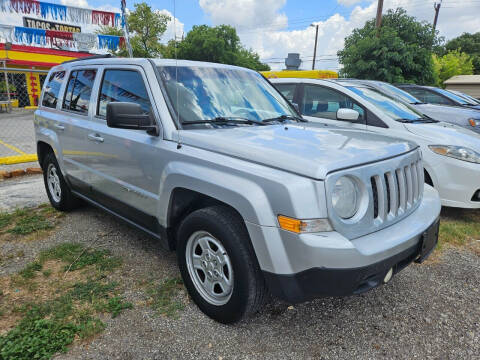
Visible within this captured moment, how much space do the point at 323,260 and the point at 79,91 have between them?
128 inches

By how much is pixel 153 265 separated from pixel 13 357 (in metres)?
1.34

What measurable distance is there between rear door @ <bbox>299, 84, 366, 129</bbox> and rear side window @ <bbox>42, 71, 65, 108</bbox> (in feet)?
11.2

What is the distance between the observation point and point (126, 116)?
2.59 meters

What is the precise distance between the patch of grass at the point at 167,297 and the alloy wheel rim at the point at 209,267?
252 millimetres

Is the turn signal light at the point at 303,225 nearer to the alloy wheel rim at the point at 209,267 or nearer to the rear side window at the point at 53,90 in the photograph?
the alloy wheel rim at the point at 209,267

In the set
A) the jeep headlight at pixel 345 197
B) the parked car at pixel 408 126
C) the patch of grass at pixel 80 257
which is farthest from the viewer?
the parked car at pixel 408 126

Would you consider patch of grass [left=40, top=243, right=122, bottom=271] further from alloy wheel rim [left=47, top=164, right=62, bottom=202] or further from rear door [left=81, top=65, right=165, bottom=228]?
alloy wheel rim [left=47, top=164, right=62, bottom=202]

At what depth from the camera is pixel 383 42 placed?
15.5m

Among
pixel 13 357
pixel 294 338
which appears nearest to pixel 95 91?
pixel 13 357

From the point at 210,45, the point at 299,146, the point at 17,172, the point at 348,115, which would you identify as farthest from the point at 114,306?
the point at 210,45

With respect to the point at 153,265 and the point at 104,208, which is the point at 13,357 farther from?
the point at 104,208

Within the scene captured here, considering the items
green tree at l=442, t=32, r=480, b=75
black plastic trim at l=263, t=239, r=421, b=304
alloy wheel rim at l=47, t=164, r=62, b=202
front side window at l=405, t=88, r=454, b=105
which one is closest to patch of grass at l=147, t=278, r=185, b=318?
black plastic trim at l=263, t=239, r=421, b=304

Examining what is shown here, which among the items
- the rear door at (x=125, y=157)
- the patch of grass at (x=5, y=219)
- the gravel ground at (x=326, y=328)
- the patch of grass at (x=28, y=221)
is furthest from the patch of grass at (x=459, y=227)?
the patch of grass at (x=5, y=219)

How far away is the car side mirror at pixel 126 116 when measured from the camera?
257 cm
